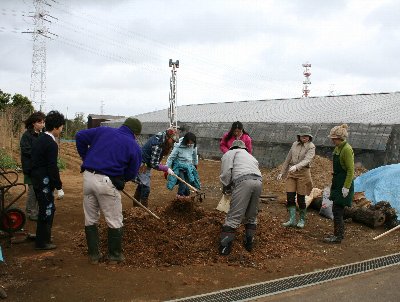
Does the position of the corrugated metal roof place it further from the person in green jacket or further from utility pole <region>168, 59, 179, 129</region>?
the person in green jacket

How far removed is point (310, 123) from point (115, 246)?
14068 millimetres

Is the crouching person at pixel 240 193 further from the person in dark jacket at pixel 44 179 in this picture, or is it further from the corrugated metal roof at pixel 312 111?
the corrugated metal roof at pixel 312 111

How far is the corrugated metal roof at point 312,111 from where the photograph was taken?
1652 cm

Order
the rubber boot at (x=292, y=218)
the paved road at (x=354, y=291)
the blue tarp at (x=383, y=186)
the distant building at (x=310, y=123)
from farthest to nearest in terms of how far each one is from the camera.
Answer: the distant building at (x=310, y=123)
the blue tarp at (x=383, y=186)
the rubber boot at (x=292, y=218)
the paved road at (x=354, y=291)

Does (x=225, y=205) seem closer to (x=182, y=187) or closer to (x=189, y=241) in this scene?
(x=189, y=241)

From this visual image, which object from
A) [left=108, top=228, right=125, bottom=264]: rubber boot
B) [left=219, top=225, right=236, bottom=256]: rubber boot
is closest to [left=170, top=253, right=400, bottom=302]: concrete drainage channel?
[left=219, top=225, right=236, bottom=256]: rubber boot

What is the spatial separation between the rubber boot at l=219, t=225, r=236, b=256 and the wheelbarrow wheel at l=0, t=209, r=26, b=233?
2892 mm

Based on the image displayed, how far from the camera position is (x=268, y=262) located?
5.26m

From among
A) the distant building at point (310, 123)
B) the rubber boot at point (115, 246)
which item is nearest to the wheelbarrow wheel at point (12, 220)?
the rubber boot at point (115, 246)

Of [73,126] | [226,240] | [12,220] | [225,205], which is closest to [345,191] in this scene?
[225,205]

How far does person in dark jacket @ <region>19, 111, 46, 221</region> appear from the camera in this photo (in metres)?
6.53

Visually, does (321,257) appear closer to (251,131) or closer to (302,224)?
(302,224)

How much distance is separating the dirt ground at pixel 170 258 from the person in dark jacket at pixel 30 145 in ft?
0.93

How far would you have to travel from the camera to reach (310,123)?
57.5 feet
